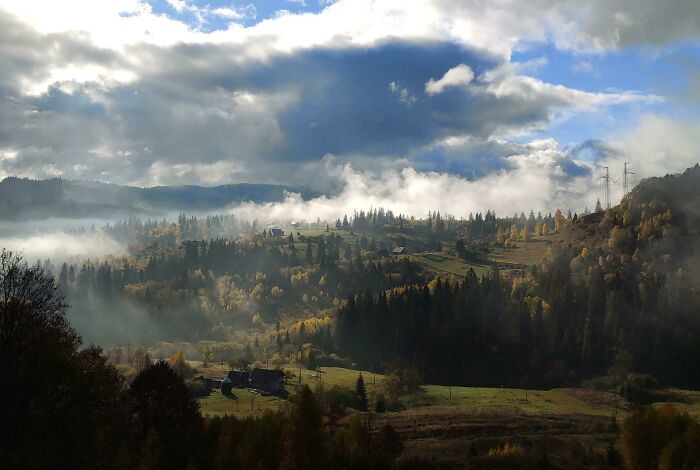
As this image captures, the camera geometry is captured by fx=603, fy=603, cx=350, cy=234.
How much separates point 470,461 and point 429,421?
137 ft

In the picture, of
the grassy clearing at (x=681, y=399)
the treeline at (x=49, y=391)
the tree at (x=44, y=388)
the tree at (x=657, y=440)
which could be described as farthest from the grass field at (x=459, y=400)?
the tree at (x=44, y=388)

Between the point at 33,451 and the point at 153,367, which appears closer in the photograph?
the point at 33,451

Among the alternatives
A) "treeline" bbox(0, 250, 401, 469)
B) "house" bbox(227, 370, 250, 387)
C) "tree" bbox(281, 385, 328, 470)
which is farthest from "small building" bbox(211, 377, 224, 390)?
"treeline" bbox(0, 250, 401, 469)

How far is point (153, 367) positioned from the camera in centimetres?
6819

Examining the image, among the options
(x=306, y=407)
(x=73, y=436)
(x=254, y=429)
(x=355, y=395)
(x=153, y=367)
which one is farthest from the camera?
(x=355, y=395)

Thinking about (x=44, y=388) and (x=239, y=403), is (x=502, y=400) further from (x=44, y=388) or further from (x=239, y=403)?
(x=44, y=388)

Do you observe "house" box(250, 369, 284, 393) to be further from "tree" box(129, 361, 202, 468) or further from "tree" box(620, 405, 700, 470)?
"tree" box(129, 361, 202, 468)

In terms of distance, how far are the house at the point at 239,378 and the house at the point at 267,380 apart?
3.51 metres

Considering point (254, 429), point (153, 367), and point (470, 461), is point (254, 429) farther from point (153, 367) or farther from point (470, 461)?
point (470, 461)

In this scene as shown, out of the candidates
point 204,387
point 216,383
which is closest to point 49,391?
→ point 204,387

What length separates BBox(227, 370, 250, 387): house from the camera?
592 feet

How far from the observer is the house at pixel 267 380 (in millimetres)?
175625

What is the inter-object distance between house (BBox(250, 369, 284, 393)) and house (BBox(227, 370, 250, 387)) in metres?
3.51

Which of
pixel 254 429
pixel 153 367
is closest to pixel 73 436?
pixel 153 367
